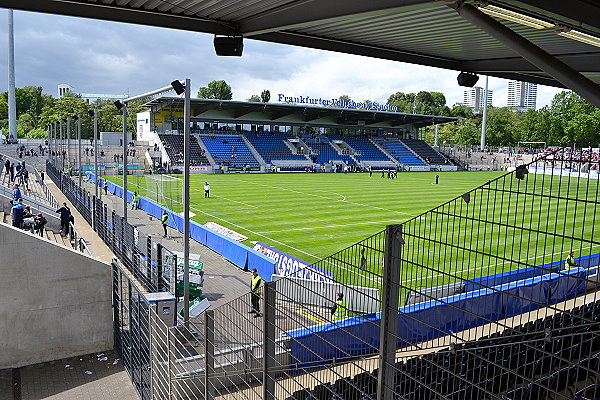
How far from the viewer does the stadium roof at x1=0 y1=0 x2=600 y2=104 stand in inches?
155

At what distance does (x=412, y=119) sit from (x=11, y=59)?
6146 centimetres

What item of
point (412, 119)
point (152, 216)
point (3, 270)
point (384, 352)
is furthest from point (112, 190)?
point (412, 119)

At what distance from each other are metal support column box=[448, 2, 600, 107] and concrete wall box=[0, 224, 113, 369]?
362 inches

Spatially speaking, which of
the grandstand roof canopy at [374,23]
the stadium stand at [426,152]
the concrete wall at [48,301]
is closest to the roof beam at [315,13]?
the grandstand roof canopy at [374,23]

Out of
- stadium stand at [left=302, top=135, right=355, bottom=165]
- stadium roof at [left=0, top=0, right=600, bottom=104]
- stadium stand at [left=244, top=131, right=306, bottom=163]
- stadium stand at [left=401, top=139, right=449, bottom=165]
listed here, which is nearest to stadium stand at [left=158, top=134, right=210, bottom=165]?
stadium stand at [left=244, top=131, right=306, bottom=163]

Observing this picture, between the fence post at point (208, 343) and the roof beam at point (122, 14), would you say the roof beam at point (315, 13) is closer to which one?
the roof beam at point (122, 14)

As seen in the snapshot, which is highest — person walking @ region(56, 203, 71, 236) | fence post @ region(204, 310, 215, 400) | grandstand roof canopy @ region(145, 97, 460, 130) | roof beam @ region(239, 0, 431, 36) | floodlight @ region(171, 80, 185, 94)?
grandstand roof canopy @ region(145, 97, 460, 130)

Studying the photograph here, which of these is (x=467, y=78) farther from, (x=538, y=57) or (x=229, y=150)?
(x=229, y=150)

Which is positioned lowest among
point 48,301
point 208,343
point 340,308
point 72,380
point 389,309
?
point 72,380

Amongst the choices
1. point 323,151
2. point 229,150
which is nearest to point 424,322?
point 229,150

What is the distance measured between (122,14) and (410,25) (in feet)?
11.2

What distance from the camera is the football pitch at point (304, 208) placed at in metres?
22.9

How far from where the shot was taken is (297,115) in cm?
7975

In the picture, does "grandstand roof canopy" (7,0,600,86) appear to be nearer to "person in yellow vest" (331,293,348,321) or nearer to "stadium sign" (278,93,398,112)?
"person in yellow vest" (331,293,348,321)
